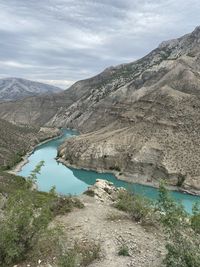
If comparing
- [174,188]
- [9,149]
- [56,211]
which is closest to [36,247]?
[56,211]

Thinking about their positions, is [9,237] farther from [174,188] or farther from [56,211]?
[174,188]

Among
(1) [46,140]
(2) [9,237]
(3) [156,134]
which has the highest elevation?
(2) [9,237]

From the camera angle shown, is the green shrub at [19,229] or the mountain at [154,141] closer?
the green shrub at [19,229]

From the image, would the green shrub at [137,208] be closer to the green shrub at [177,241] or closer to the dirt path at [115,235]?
the dirt path at [115,235]

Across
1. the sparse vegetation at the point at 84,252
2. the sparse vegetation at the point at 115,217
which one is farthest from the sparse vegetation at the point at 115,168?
the sparse vegetation at the point at 84,252

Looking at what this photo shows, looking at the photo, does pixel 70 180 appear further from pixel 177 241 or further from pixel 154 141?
pixel 177 241

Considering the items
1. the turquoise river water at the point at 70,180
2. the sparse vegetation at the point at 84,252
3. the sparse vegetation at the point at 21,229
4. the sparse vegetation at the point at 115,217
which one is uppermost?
the sparse vegetation at the point at 21,229

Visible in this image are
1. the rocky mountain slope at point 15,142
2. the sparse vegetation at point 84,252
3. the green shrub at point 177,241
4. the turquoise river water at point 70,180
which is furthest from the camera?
the rocky mountain slope at point 15,142

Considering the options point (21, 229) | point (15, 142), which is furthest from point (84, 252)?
point (15, 142)
